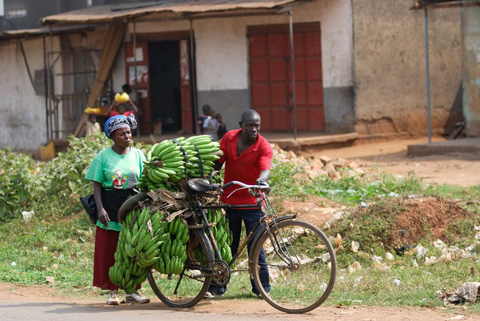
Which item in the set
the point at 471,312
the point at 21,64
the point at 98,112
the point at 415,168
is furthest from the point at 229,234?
the point at 21,64

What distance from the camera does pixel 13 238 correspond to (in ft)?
33.8

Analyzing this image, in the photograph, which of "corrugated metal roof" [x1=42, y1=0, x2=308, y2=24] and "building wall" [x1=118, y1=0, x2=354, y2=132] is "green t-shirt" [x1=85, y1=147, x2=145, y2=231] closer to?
"corrugated metal roof" [x1=42, y1=0, x2=308, y2=24]

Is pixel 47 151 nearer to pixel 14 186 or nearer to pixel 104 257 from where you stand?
pixel 14 186

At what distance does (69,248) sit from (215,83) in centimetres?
995

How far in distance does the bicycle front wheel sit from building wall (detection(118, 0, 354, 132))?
35.5ft

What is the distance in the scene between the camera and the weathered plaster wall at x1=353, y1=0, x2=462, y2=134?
1825 cm

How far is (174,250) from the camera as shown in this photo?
6328 mm

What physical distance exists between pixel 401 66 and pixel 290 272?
1266 centimetres

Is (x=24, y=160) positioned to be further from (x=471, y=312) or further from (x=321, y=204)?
(x=471, y=312)

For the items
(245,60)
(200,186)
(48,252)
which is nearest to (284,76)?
(245,60)

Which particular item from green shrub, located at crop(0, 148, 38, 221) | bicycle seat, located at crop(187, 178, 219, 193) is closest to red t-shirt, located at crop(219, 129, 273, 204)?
bicycle seat, located at crop(187, 178, 219, 193)

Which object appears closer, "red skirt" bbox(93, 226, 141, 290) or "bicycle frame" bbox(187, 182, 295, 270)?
"bicycle frame" bbox(187, 182, 295, 270)

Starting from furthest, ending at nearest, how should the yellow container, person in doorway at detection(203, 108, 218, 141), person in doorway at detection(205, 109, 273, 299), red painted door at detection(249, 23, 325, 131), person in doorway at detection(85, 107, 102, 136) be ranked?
the yellow container < red painted door at detection(249, 23, 325, 131) < person in doorway at detection(85, 107, 102, 136) < person in doorway at detection(203, 108, 218, 141) < person in doorway at detection(205, 109, 273, 299)

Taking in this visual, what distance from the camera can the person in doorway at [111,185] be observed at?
266 inches
